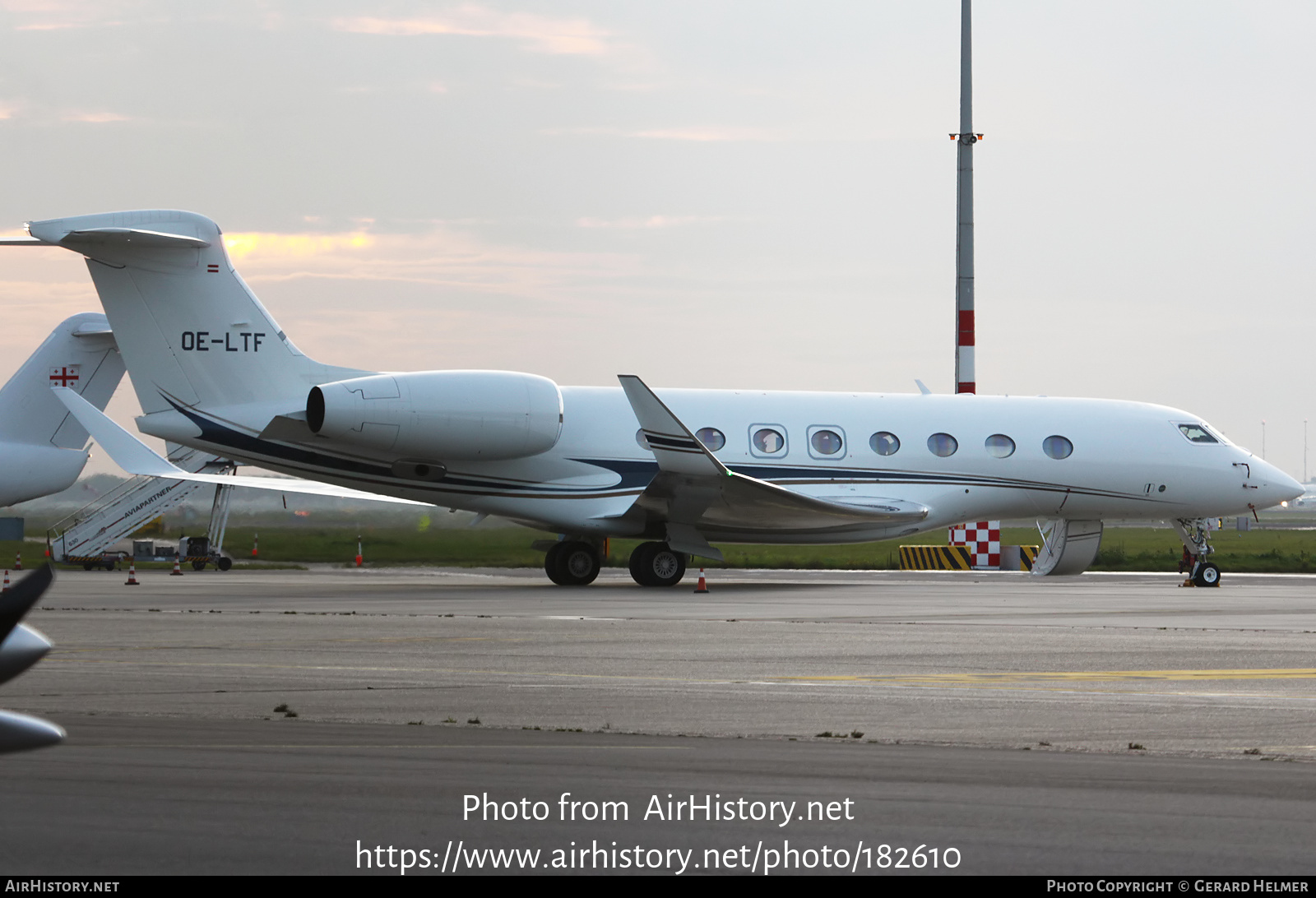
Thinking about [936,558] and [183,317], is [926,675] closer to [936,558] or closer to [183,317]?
[183,317]

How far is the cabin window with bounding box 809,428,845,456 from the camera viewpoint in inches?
1109

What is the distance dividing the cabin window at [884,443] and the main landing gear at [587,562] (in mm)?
4112

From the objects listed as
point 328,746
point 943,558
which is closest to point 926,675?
point 328,746

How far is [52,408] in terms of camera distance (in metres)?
33.4

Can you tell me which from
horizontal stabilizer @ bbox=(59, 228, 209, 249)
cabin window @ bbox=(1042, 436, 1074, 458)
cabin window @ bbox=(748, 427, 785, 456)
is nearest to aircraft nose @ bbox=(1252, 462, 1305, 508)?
cabin window @ bbox=(1042, 436, 1074, 458)

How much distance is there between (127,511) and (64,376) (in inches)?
343

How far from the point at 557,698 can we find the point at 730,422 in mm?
17432

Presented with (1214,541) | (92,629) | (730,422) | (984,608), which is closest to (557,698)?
(92,629)

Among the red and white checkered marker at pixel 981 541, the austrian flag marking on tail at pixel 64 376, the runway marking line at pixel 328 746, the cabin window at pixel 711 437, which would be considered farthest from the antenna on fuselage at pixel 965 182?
the runway marking line at pixel 328 746

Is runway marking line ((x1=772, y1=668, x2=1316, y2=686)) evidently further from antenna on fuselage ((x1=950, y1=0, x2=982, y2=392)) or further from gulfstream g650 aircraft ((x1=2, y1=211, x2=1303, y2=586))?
antenna on fuselage ((x1=950, y1=0, x2=982, y2=392))

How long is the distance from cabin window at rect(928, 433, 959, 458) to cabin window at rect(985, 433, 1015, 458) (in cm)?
71

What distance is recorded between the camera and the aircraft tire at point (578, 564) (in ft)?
93.0

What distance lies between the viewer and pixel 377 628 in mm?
17344
